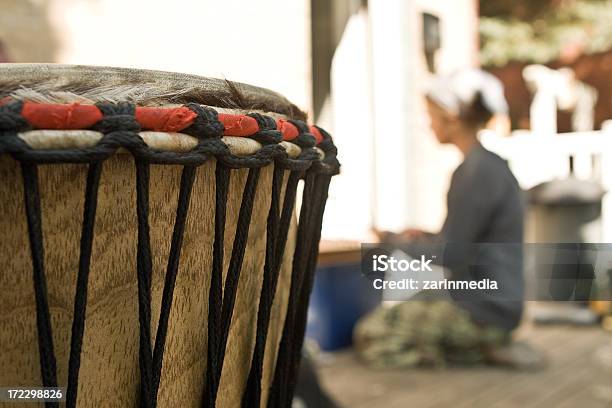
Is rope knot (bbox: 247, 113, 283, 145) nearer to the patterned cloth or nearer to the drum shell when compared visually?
the drum shell

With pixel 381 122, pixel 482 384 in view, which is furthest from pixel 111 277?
pixel 381 122

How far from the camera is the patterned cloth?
331cm

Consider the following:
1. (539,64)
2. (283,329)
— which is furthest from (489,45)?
(283,329)

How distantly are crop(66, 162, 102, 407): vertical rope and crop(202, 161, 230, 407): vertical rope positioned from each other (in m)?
0.13

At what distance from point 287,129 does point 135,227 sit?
0.67ft

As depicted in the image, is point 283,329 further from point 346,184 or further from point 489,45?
point 489,45

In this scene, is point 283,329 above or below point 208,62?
below

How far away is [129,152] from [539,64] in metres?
9.65

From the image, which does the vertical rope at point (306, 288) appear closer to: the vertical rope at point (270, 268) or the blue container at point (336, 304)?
the vertical rope at point (270, 268)

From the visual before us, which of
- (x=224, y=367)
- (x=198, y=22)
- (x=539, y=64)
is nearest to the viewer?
(x=224, y=367)

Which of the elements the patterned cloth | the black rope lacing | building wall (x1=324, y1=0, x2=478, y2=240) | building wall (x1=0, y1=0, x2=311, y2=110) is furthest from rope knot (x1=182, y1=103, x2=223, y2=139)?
building wall (x1=324, y1=0, x2=478, y2=240)

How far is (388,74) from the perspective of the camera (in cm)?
483

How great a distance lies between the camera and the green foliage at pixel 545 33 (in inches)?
359

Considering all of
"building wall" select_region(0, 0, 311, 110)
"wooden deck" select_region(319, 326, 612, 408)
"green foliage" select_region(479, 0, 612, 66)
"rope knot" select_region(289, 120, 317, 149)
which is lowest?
"wooden deck" select_region(319, 326, 612, 408)
